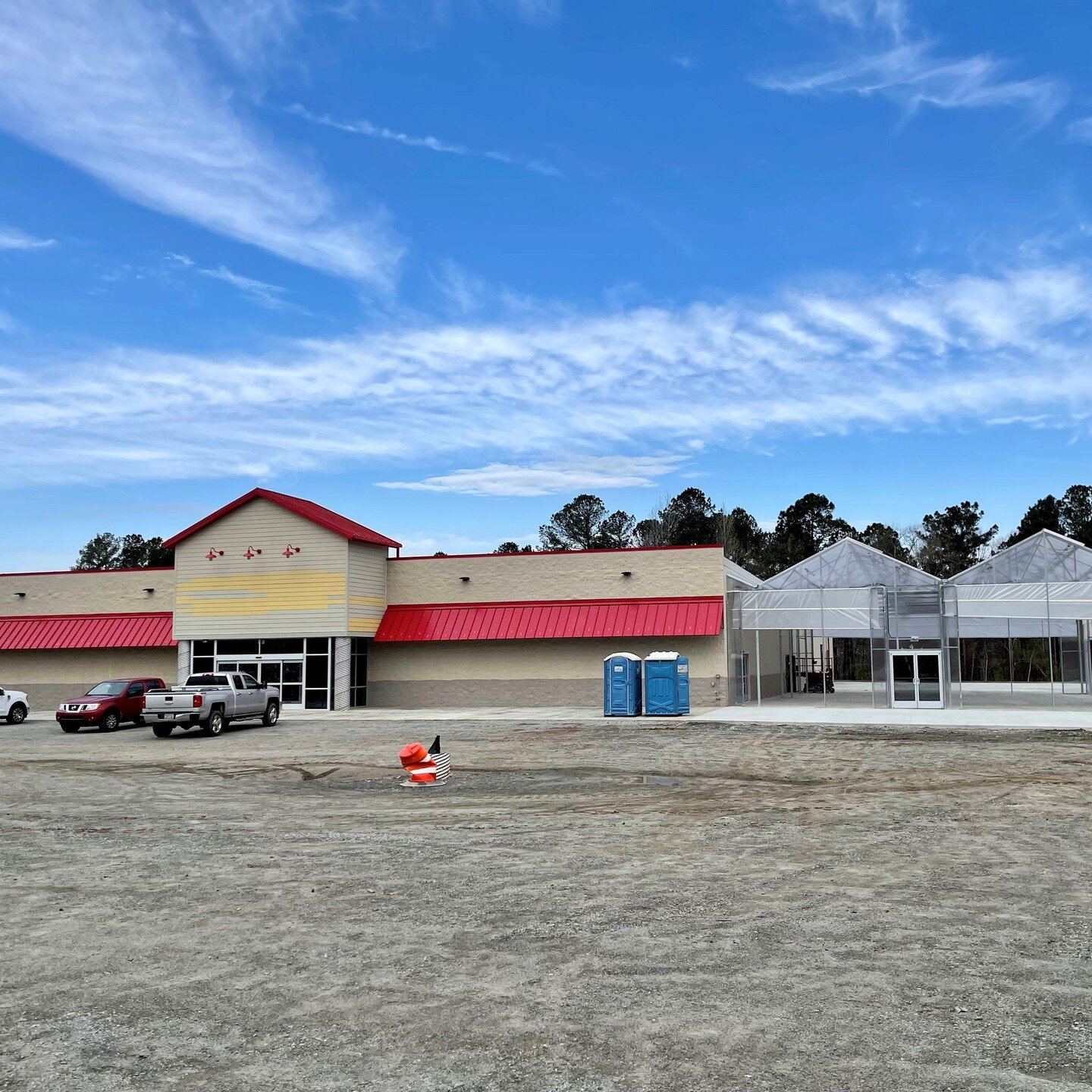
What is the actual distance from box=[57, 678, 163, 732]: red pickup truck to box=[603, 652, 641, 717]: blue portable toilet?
43.5 ft

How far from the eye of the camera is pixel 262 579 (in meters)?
38.9

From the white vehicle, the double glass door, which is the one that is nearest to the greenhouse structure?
the double glass door

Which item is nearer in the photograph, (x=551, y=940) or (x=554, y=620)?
(x=551, y=940)

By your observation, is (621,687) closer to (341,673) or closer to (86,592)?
(341,673)

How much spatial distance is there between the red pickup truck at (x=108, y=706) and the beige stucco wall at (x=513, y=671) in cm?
896

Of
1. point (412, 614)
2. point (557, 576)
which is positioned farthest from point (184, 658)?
point (557, 576)

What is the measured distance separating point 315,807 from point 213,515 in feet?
89.2

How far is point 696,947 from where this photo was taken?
7.25m

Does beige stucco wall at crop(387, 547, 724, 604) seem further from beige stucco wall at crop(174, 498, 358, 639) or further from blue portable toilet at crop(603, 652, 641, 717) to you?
blue portable toilet at crop(603, 652, 641, 717)

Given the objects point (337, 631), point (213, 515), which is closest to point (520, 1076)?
point (337, 631)

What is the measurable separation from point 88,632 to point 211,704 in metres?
16.6

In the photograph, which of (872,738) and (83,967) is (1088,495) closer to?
(872,738)

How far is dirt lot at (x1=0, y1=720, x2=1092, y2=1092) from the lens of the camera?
5.31 m

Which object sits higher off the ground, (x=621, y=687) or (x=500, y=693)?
(x=621, y=687)
